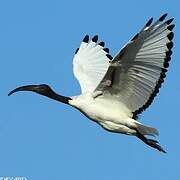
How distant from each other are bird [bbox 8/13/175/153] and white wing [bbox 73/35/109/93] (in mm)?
611

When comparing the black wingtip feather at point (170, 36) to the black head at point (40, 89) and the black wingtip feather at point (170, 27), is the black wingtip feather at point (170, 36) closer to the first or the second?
the black wingtip feather at point (170, 27)

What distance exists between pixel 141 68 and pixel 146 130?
3.03ft

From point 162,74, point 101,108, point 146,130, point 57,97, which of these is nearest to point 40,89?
point 57,97

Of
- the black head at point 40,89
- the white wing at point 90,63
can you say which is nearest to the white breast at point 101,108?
the black head at point 40,89

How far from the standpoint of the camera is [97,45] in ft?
49.2

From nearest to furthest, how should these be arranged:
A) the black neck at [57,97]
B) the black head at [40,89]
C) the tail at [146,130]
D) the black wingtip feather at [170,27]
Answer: the black wingtip feather at [170,27] → the tail at [146,130] → the black neck at [57,97] → the black head at [40,89]

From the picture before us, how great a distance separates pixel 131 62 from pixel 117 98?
0.89 meters

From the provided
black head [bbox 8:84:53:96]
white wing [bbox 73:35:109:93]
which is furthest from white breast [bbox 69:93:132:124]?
white wing [bbox 73:35:109:93]

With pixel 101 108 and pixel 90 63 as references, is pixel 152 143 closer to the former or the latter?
pixel 101 108

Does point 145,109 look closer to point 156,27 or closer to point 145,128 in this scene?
point 145,128

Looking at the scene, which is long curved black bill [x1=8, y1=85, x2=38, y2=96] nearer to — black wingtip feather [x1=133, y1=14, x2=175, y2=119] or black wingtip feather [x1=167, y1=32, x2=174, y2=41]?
black wingtip feather [x1=133, y1=14, x2=175, y2=119]

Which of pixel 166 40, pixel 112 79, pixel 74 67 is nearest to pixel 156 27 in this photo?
pixel 166 40

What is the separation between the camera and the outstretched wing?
11039mm

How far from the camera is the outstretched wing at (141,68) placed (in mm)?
11039
